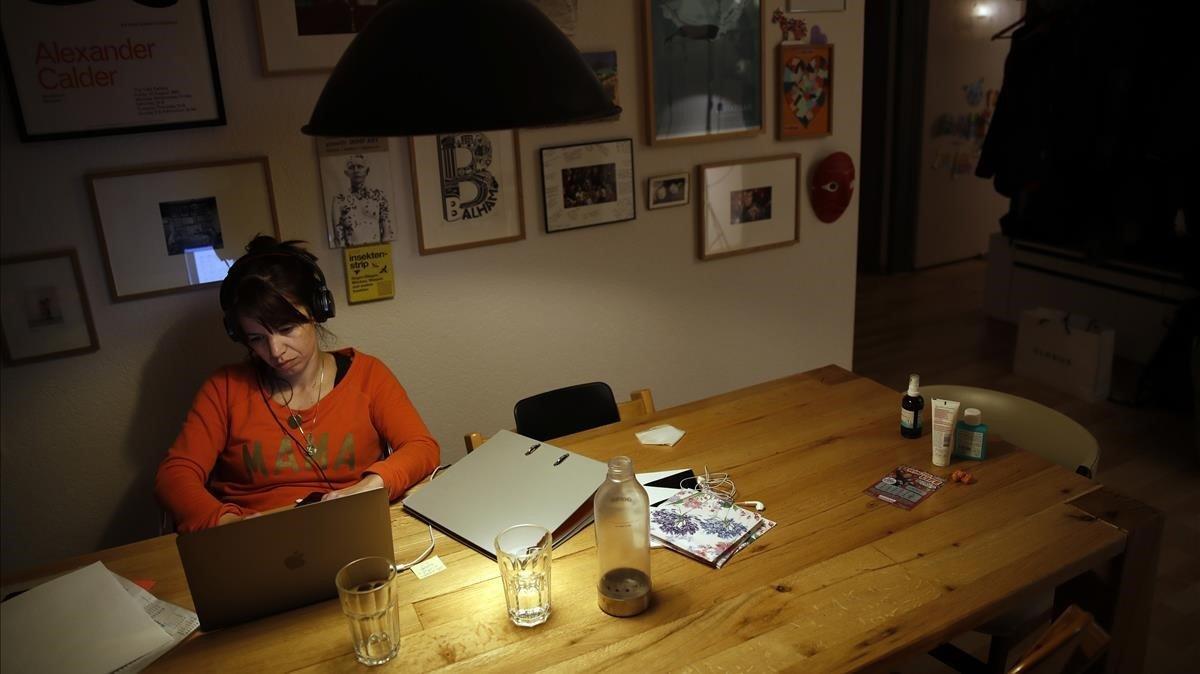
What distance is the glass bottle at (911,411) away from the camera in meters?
2.05

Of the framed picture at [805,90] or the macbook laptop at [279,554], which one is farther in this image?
the framed picture at [805,90]

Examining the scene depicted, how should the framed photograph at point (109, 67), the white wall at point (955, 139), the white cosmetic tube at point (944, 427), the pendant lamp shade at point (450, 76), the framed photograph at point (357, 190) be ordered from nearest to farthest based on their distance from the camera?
the pendant lamp shade at point (450, 76) < the white cosmetic tube at point (944, 427) < the framed photograph at point (109, 67) < the framed photograph at point (357, 190) < the white wall at point (955, 139)

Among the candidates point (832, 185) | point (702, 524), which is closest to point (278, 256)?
point (702, 524)

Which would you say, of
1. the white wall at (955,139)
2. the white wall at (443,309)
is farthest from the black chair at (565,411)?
the white wall at (955,139)

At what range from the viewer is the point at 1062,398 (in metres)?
4.20

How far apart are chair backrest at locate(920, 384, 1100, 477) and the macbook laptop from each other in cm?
156

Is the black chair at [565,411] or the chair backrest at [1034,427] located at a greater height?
the black chair at [565,411]

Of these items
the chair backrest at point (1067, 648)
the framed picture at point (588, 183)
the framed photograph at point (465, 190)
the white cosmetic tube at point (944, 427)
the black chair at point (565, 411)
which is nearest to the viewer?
the chair backrest at point (1067, 648)

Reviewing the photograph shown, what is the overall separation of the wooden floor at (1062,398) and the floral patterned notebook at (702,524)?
3.58 ft

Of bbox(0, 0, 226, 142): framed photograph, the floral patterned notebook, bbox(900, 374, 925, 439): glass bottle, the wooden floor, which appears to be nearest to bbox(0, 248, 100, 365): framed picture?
bbox(0, 0, 226, 142): framed photograph

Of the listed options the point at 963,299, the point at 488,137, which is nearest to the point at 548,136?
the point at 488,137

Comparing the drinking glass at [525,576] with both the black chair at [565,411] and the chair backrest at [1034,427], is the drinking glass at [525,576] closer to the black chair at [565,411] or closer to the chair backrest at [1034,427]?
the black chair at [565,411]

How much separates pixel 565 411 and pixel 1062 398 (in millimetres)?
2949

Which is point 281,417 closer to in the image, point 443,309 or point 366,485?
point 366,485
